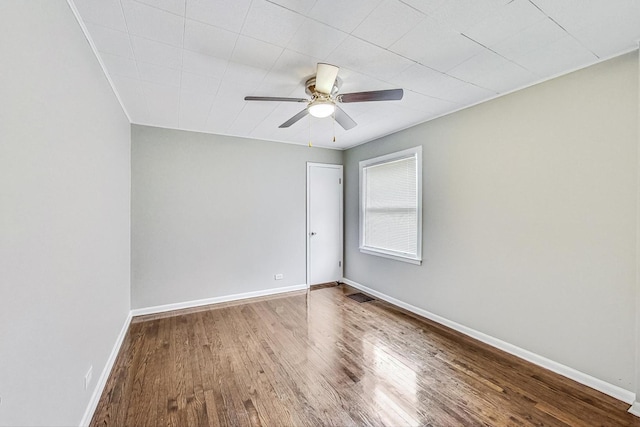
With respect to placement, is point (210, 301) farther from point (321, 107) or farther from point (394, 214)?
point (321, 107)

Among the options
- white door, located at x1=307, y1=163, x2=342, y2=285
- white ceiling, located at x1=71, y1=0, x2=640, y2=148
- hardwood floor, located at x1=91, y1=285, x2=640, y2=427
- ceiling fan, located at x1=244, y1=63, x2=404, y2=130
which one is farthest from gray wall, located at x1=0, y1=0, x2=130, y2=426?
white door, located at x1=307, y1=163, x2=342, y2=285

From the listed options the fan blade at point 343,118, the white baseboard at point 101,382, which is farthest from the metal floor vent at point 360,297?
the white baseboard at point 101,382

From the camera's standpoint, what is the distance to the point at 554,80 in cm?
226

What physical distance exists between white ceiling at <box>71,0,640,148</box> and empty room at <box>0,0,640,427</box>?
0.05ft

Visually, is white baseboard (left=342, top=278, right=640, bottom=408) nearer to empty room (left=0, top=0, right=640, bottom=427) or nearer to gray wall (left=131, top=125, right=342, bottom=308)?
Answer: empty room (left=0, top=0, right=640, bottom=427)

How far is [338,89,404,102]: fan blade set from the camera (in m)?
2.01

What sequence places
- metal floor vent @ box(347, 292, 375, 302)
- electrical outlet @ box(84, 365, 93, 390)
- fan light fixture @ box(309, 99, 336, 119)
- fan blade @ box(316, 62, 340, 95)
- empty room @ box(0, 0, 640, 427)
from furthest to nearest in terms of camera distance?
metal floor vent @ box(347, 292, 375, 302), fan light fixture @ box(309, 99, 336, 119), fan blade @ box(316, 62, 340, 95), electrical outlet @ box(84, 365, 93, 390), empty room @ box(0, 0, 640, 427)

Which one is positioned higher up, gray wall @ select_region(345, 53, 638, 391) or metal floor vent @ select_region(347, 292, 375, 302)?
gray wall @ select_region(345, 53, 638, 391)

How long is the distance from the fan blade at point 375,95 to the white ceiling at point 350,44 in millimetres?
237

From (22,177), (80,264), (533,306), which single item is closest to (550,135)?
(533,306)

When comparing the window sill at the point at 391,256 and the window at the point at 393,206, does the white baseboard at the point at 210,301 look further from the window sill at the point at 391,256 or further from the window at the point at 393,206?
the window at the point at 393,206

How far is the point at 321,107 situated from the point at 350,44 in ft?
1.71

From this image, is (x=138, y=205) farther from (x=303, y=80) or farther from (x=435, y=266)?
(x=435, y=266)

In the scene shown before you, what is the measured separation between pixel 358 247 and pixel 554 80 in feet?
10.5
